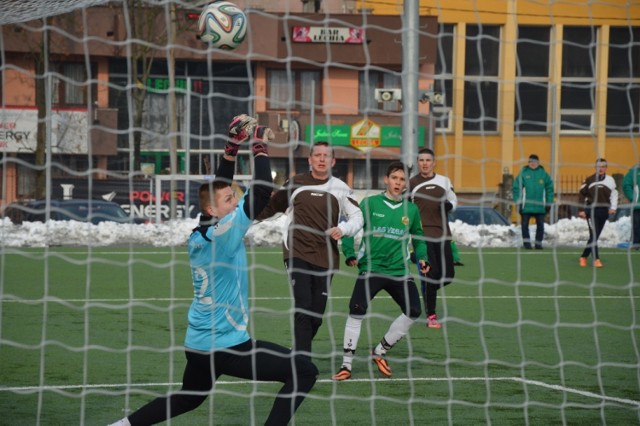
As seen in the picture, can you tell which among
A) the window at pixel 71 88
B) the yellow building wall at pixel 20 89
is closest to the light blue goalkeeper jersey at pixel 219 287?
the yellow building wall at pixel 20 89

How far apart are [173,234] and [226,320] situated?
16.3 m

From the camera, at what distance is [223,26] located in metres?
9.83

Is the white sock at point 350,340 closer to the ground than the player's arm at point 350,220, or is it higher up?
closer to the ground

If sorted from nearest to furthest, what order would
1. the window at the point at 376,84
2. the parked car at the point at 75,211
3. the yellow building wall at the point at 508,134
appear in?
the parked car at the point at 75,211
the yellow building wall at the point at 508,134
the window at the point at 376,84

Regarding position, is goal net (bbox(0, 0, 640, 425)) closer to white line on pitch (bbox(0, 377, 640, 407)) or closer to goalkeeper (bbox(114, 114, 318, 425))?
white line on pitch (bbox(0, 377, 640, 407))

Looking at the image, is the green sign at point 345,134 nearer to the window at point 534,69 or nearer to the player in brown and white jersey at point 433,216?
the window at point 534,69

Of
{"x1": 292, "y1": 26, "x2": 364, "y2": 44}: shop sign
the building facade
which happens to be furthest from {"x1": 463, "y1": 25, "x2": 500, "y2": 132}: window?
{"x1": 292, "y1": 26, "x2": 364, "y2": 44}: shop sign

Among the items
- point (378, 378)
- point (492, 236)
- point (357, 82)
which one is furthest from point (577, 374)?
point (357, 82)

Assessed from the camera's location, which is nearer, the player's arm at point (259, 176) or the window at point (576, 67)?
the player's arm at point (259, 176)

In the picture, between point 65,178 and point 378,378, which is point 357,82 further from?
point 378,378

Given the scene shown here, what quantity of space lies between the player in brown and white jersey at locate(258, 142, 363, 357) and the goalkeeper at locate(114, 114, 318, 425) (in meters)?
1.95

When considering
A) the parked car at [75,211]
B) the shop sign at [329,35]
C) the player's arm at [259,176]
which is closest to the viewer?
the player's arm at [259,176]

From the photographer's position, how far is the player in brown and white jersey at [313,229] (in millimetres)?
8023

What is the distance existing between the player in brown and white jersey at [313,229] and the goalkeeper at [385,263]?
283mm
